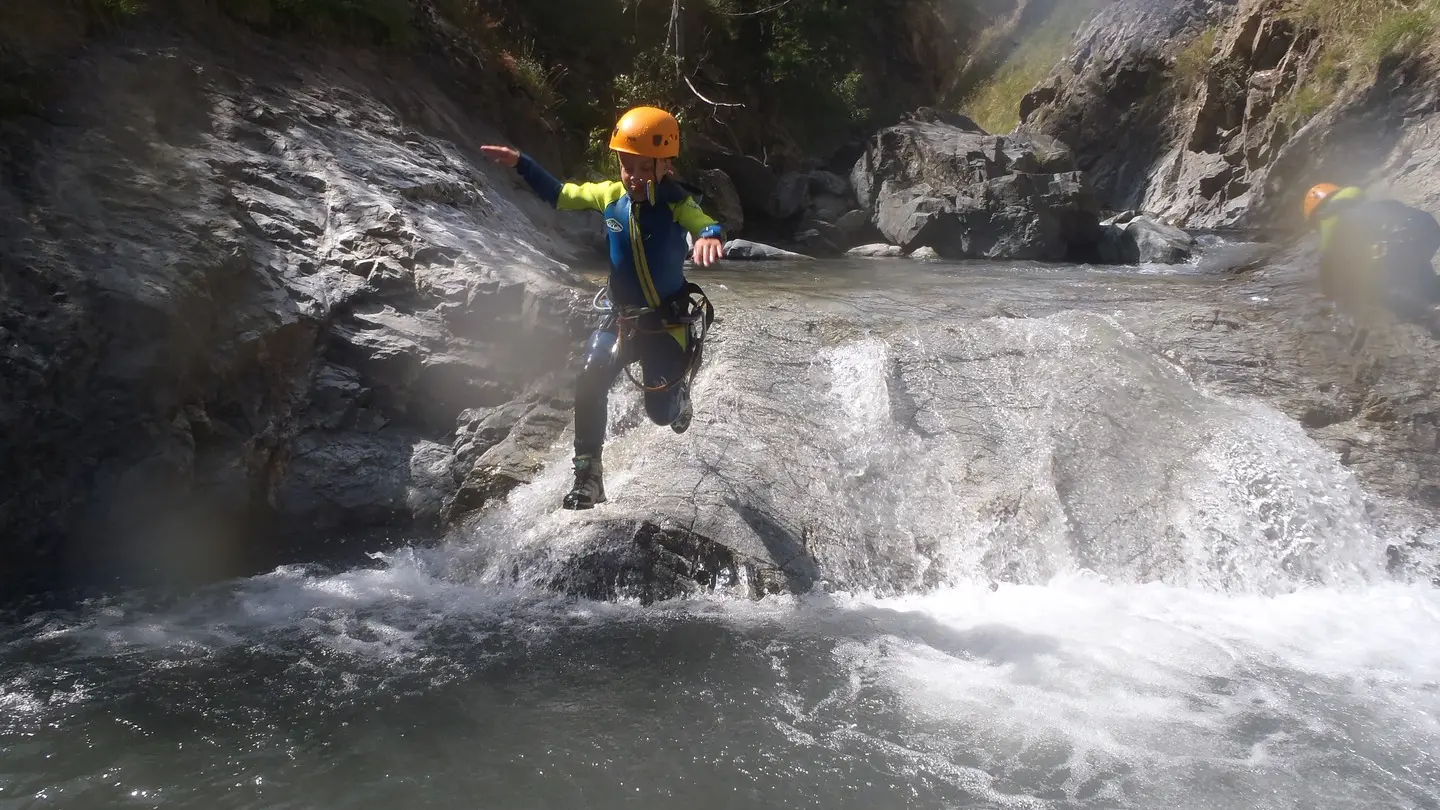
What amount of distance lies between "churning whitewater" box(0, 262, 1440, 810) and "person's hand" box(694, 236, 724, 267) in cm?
170

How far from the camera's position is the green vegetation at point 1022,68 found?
3266 cm

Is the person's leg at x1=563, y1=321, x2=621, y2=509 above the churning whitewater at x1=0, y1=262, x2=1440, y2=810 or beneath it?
above

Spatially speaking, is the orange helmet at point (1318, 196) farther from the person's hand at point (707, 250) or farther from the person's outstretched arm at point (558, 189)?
the person's outstretched arm at point (558, 189)

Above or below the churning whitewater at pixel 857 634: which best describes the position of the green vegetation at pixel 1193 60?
above

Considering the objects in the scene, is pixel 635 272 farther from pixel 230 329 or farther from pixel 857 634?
pixel 230 329

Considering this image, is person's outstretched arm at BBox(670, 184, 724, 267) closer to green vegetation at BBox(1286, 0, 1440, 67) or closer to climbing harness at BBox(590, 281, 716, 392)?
climbing harness at BBox(590, 281, 716, 392)

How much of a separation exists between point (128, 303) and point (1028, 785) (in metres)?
5.42

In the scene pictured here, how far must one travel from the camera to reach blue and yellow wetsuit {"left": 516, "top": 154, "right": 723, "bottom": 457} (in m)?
5.29

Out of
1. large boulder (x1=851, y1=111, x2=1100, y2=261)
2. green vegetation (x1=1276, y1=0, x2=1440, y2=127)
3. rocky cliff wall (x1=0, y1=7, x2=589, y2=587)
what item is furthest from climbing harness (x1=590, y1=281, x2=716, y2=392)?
green vegetation (x1=1276, y1=0, x2=1440, y2=127)

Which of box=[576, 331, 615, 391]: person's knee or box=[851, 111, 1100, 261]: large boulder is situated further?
box=[851, 111, 1100, 261]: large boulder

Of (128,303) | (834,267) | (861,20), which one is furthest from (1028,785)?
(861,20)

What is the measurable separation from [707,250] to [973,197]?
38.8 feet

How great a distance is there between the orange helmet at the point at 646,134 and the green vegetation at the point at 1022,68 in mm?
28856

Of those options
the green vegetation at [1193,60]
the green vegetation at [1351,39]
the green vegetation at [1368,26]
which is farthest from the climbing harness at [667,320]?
the green vegetation at [1193,60]
